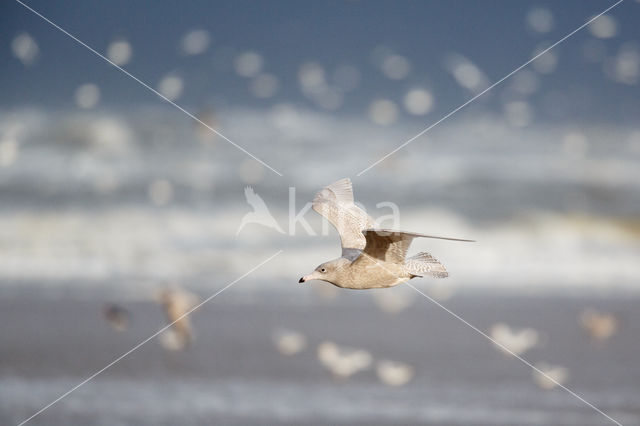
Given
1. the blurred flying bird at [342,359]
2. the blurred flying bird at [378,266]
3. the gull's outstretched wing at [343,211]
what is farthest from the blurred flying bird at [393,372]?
the blurred flying bird at [378,266]

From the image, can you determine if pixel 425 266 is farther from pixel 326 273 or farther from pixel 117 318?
pixel 117 318

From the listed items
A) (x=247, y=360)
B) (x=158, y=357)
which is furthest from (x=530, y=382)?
(x=158, y=357)

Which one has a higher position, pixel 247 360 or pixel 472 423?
pixel 247 360

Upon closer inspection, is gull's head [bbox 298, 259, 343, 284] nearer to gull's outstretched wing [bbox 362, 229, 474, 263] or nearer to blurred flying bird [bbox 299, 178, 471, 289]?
blurred flying bird [bbox 299, 178, 471, 289]

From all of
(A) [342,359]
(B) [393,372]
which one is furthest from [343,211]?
(A) [342,359]

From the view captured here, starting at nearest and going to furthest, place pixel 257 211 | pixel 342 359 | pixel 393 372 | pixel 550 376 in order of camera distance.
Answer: pixel 257 211 < pixel 550 376 < pixel 393 372 < pixel 342 359

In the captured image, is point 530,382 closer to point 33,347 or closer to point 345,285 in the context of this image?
point 33,347
